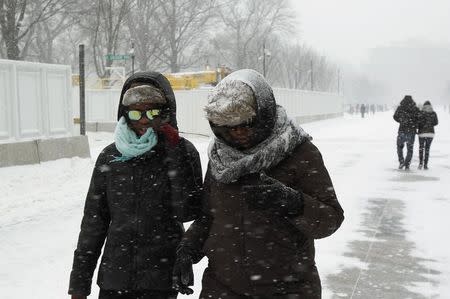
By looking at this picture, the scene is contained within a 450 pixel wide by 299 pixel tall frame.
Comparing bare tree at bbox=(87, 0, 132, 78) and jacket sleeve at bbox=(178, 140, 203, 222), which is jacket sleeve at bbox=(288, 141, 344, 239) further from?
bare tree at bbox=(87, 0, 132, 78)

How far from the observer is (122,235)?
99.7 inches

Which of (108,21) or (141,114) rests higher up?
(108,21)

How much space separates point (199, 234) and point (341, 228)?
5.05 m

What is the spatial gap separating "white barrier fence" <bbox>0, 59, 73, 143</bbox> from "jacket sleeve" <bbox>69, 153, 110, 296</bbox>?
8887mm

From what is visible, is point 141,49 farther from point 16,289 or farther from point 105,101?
point 16,289

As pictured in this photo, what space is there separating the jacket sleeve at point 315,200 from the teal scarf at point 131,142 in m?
0.79

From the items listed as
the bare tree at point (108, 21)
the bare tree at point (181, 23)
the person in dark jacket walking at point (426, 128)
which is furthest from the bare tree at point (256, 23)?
the person in dark jacket walking at point (426, 128)

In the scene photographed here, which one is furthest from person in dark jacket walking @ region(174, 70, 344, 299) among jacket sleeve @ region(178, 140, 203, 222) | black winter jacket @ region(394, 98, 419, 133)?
black winter jacket @ region(394, 98, 419, 133)

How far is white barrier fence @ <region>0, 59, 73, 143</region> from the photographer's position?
1093 centimetres

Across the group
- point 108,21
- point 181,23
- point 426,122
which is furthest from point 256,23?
point 426,122

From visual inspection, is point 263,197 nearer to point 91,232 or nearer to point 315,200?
point 315,200

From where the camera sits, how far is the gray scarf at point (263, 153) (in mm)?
2080

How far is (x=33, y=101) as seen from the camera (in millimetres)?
11719

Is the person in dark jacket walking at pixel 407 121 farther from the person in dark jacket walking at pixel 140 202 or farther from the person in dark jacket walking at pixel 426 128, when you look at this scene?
the person in dark jacket walking at pixel 140 202
